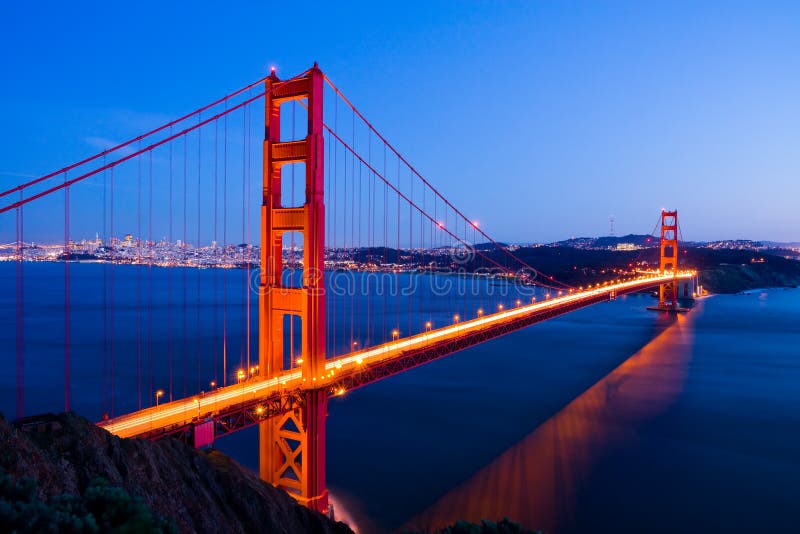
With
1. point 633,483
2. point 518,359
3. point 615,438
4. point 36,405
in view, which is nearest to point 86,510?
point 633,483

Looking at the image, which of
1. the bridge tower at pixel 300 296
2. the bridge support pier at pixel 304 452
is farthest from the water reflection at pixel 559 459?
the bridge tower at pixel 300 296

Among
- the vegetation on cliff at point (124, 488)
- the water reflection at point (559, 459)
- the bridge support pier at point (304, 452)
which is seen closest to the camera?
the vegetation on cliff at point (124, 488)

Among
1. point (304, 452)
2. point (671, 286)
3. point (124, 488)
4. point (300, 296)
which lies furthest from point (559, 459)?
point (671, 286)

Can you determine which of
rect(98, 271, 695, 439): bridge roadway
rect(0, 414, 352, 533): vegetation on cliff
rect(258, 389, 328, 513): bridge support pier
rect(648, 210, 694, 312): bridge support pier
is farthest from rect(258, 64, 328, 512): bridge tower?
rect(648, 210, 694, 312): bridge support pier

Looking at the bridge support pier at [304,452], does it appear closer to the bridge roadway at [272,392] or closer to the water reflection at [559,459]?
the bridge roadway at [272,392]

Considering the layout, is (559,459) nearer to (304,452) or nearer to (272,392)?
(304,452)

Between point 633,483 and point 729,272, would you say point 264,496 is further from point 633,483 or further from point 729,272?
point 729,272

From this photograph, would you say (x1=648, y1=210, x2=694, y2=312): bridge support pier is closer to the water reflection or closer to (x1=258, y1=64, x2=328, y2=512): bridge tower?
the water reflection
